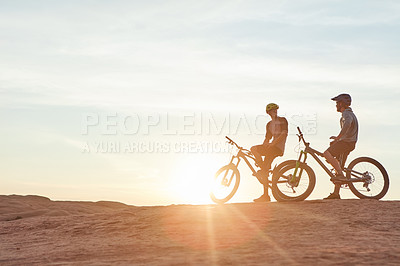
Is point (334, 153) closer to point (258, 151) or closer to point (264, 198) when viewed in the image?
point (258, 151)

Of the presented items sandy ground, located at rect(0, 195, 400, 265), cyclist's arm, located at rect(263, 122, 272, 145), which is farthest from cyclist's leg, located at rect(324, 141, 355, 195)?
cyclist's arm, located at rect(263, 122, 272, 145)

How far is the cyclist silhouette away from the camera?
39.6ft

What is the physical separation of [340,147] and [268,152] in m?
1.51

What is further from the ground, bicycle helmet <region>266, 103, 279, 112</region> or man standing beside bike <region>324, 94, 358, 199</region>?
bicycle helmet <region>266, 103, 279, 112</region>

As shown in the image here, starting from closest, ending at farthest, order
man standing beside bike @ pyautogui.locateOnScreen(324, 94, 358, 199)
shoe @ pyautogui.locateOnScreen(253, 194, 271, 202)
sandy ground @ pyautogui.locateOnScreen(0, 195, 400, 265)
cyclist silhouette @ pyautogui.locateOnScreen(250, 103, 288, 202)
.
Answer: sandy ground @ pyautogui.locateOnScreen(0, 195, 400, 265)
man standing beside bike @ pyautogui.locateOnScreen(324, 94, 358, 199)
cyclist silhouette @ pyautogui.locateOnScreen(250, 103, 288, 202)
shoe @ pyautogui.locateOnScreen(253, 194, 271, 202)

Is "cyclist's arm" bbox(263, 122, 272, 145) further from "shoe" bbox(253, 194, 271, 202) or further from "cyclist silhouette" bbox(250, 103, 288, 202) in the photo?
"shoe" bbox(253, 194, 271, 202)

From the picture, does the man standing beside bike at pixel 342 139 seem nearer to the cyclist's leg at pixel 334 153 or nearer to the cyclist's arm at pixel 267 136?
the cyclist's leg at pixel 334 153

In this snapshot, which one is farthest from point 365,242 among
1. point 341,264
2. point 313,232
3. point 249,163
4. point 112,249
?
point 249,163

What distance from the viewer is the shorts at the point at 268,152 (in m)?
12.1

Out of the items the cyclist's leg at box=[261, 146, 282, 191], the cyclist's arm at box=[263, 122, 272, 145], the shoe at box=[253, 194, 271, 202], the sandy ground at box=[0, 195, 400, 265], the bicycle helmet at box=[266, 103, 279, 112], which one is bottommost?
the sandy ground at box=[0, 195, 400, 265]

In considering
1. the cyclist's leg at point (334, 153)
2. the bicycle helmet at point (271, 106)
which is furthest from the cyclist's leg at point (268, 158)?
the cyclist's leg at point (334, 153)

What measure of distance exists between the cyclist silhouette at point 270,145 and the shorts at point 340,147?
1.00 m

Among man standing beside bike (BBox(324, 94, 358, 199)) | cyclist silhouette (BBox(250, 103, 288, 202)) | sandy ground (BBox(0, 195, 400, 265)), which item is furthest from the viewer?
cyclist silhouette (BBox(250, 103, 288, 202))

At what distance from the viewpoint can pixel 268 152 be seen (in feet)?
40.0
